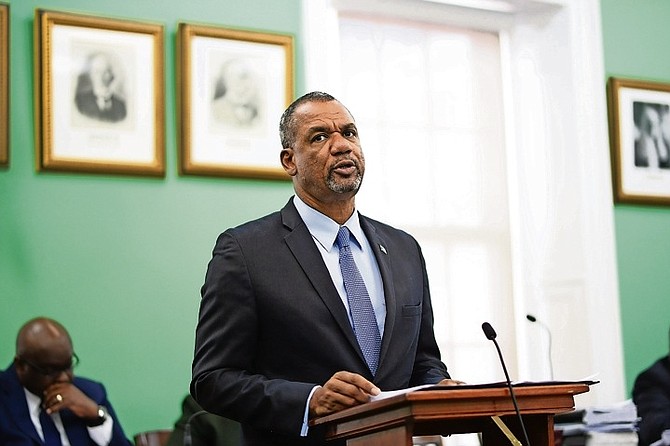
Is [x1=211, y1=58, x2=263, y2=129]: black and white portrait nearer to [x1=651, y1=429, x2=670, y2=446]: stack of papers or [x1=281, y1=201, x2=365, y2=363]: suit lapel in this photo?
[x1=651, y1=429, x2=670, y2=446]: stack of papers

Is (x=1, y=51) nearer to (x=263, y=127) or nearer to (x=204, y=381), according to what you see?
(x=263, y=127)

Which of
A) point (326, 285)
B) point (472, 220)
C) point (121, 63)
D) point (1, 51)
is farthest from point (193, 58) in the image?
point (326, 285)

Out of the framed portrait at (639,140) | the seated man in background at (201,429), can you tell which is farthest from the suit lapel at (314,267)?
the framed portrait at (639,140)

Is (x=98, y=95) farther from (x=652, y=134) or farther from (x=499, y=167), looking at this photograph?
(x=652, y=134)

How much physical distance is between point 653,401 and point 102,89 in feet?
9.23

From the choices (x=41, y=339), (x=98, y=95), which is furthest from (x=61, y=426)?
(x=98, y=95)

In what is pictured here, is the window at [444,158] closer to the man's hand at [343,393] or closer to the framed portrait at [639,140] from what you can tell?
the framed portrait at [639,140]

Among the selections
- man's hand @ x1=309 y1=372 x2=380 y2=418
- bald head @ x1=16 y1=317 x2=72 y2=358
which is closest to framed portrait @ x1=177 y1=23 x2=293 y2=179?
bald head @ x1=16 y1=317 x2=72 y2=358

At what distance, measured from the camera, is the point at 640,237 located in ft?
20.9

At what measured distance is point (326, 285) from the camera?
2.61m

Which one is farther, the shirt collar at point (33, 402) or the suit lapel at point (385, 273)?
the shirt collar at point (33, 402)

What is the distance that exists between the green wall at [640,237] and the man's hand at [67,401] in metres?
3.06

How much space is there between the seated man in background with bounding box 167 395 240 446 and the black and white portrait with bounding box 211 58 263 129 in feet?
4.50

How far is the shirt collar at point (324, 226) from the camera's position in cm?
273
